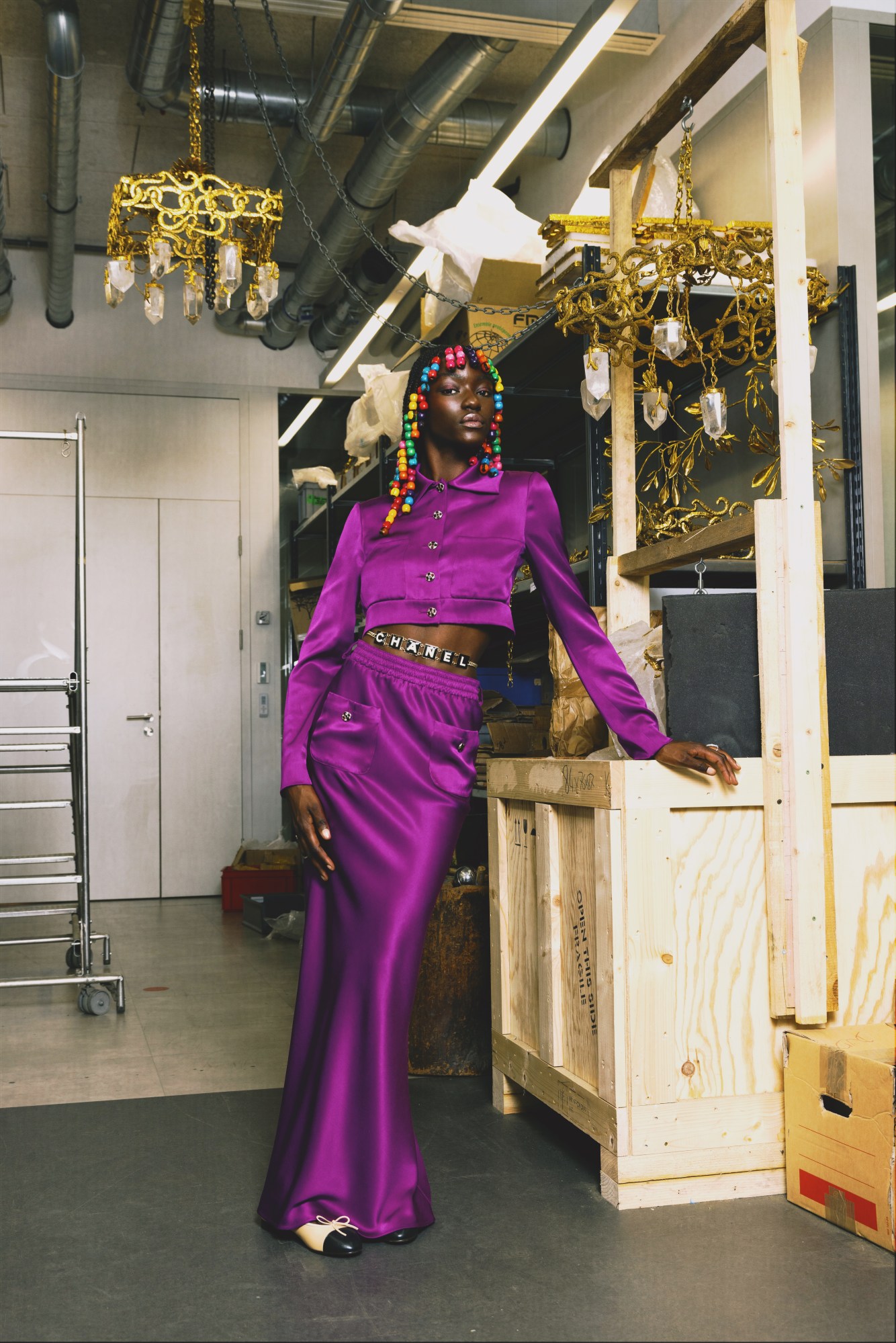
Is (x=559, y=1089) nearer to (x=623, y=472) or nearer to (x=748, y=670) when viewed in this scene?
(x=748, y=670)

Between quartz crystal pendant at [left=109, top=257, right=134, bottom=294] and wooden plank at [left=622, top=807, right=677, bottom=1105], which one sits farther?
quartz crystal pendant at [left=109, top=257, right=134, bottom=294]

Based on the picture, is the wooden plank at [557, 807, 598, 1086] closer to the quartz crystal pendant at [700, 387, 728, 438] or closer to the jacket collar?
the jacket collar

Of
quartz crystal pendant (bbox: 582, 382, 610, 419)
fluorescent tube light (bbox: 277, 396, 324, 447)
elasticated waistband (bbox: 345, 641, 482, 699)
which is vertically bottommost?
elasticated waistband (bbox: 345, 641, 482, 699)

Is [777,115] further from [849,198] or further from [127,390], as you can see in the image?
[127,390]

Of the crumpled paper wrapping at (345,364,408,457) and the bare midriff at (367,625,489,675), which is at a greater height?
the crumpled paper wrapping at (345,364,408,457)

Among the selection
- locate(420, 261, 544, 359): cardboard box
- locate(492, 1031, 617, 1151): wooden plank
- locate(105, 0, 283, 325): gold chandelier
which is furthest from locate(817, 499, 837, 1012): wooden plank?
locate(105, 0, 283, 325): gold chandelier

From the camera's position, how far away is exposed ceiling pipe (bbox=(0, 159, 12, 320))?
6.08m

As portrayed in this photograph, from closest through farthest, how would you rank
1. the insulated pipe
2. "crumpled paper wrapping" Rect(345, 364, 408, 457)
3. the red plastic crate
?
the insulated pipe, "crumpled paper wrapping" Rect(345, 364, 408, 457), the red plastic crate

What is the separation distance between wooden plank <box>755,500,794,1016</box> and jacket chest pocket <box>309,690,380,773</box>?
2.51 feet

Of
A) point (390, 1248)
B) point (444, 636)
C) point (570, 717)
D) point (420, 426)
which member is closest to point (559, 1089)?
point (390, 1248)

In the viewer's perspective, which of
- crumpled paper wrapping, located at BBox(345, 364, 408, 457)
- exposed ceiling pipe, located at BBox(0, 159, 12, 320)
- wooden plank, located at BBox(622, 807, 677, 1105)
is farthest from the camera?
exposed ceiling pipe, located at BBox(0, 159, 12, 320)

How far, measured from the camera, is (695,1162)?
2.29 metres

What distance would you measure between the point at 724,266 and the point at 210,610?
5.40 meters

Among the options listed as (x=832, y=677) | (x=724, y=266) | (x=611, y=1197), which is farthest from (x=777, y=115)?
(x=611, y=1197)
